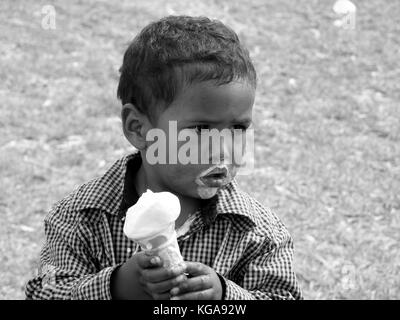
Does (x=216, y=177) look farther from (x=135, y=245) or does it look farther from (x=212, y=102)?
(x=135, y=245)

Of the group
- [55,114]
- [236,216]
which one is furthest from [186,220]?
[55,114]

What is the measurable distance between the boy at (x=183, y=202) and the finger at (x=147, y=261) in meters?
0.01

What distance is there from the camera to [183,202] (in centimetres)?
204

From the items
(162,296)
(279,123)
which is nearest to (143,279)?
(162,296)

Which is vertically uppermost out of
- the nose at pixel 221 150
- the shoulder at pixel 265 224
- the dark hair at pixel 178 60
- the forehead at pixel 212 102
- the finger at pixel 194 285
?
the dark hair at pixel 178 60

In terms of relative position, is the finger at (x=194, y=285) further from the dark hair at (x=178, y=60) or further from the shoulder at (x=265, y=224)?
the dark hair at (x=178, y=60)

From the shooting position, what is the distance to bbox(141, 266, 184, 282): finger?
67.5 inches

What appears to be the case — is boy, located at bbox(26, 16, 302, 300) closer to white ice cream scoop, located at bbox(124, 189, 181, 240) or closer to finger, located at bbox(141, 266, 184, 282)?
finger, located at bbox(141, 266, 184, 282)

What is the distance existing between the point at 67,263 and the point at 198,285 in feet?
1.44

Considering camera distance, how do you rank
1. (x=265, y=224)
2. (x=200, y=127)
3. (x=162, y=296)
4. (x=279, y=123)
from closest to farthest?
(x=162, y=296) < (x=200, y=127) < (x=265, y=224) < (x=279, y=123)

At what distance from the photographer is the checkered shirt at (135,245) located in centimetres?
202

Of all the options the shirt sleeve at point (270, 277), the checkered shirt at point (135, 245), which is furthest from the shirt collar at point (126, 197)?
the shirt sleeve at point (270, 277)

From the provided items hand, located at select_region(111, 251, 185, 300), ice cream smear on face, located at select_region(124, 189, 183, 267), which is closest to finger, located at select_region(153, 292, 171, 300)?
hand, located at select_region(111, 251, 185, 300)
